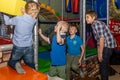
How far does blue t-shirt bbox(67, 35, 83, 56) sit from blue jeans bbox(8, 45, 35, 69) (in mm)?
1427

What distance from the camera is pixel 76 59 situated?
12.9 ft

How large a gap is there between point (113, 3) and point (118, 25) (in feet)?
2.81

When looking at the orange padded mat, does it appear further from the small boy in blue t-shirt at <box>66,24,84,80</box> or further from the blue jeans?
the small boy in blue t-shirt at <box>66,24,84,80</box>

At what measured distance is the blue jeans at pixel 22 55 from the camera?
2.41m

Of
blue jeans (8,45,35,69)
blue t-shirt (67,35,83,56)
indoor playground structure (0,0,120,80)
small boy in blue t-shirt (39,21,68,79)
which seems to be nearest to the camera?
indoor playground structure (0,0,120,80)

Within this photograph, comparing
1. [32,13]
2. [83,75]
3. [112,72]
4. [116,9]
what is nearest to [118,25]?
[116,9]

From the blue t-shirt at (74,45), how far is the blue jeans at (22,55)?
4.68 ft

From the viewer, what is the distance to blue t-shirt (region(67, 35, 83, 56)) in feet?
12.7

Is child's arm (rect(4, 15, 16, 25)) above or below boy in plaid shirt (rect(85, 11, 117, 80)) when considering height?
above

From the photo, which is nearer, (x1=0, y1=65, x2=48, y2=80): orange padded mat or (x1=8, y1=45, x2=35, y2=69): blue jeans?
(x1=0, y1=65, x2=48, y2=80): orange padded mat

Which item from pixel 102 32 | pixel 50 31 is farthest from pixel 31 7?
pixel 50 31

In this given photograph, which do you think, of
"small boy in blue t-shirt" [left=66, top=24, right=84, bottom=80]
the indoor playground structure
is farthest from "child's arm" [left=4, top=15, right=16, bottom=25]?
"small boy in blue t-shirt" [left=66, top=24, right=84, bottom=80]

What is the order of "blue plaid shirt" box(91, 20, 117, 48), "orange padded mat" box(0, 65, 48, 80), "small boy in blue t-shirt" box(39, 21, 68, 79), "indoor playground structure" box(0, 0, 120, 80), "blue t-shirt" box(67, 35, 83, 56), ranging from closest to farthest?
"orange padded mat" box(0, 65, 48, 80), "indoor playground structure" box(0, 0, 120, 80), "small boy in blue t-shirt" box(39, 21, 68, 79), "blue plaid shirt" box(91, 20, 117, 48), "blue t-shirt" box(67, 35, 83, 56)

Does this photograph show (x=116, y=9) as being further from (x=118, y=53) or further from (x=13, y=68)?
(x=13, y=68)
